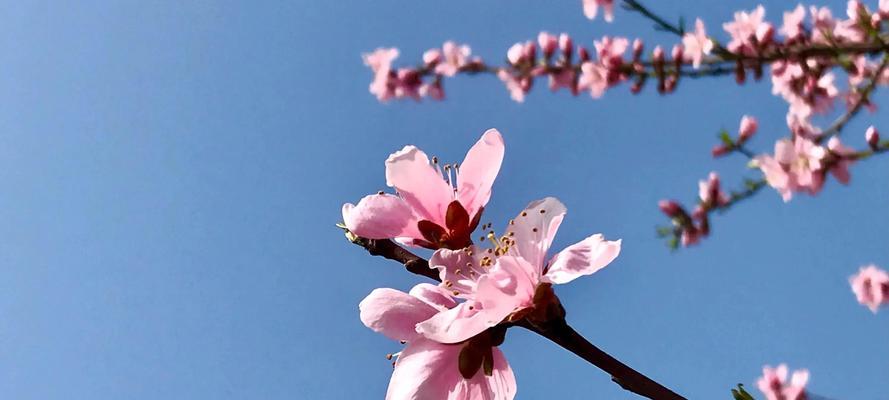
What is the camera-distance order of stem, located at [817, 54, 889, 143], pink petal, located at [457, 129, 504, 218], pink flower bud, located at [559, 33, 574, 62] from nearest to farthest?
1. pink petal, located at [457, 129, 504, 218]
2. stem, located at [817, 54, 889, 143]
3. pink flower bud, located at [559, 33, 574, 62]

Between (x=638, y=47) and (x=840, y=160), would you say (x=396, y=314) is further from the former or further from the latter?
(x=638, y=47)

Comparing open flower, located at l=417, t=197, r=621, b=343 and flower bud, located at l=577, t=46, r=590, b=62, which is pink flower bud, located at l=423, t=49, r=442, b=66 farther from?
open flower, located at l=417, t=197, r=621, b=343

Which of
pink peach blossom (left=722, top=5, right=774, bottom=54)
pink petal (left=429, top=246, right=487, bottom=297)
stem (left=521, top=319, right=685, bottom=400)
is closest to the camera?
stem (left=521, top=319, right=685, bottom=400)

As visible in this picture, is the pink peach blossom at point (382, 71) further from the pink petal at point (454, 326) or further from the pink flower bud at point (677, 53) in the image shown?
the pink petal at point (454, 326)

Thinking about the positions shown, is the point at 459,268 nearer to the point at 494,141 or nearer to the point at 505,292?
the point at 505,292

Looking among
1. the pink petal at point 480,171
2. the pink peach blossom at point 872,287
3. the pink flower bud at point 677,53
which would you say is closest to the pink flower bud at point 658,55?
the pink flower bud at point 677,53

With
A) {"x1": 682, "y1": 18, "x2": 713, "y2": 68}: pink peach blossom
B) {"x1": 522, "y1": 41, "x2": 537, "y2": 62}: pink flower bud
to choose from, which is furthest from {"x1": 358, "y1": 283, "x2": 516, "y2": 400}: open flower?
{"x1": 522, "y1": 41, "x2": 537, "y2": 62}: pink flower bud

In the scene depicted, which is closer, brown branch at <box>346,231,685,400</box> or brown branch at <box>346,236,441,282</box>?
brown branch at <box>346,231,685,400</box>

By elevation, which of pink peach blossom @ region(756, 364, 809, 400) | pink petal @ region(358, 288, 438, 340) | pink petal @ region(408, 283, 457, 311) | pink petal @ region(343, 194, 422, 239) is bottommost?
pink petal @ region(358, 288, 438, 340)
